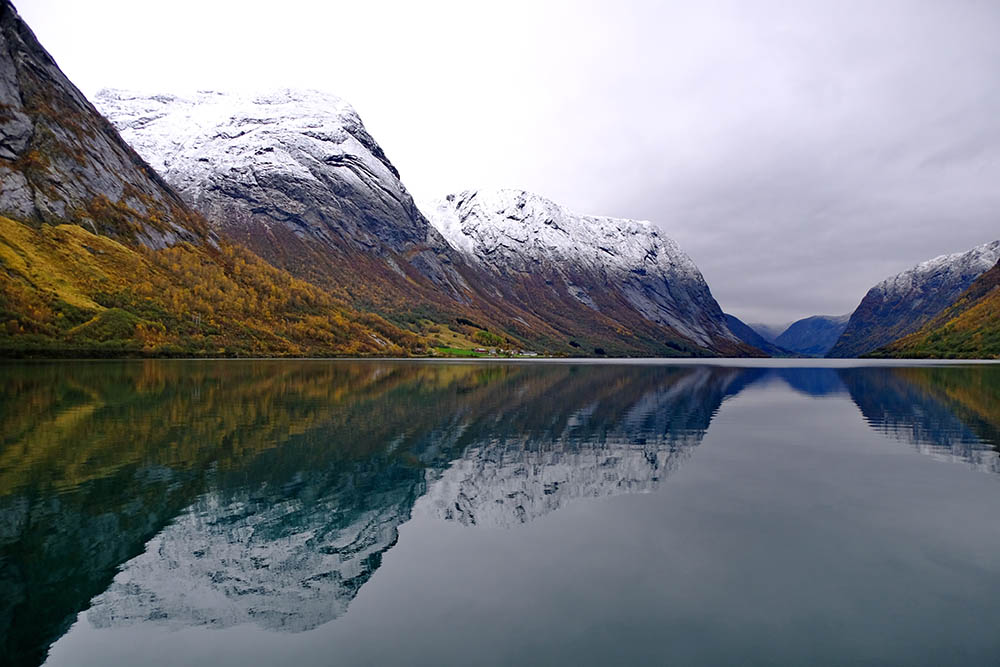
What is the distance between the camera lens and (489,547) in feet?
61.4

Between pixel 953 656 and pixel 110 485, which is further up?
pixel 953 656

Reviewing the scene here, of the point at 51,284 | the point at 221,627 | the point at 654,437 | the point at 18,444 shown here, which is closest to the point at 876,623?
the point at 221,627

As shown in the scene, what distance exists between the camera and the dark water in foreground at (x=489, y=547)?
40.9ft

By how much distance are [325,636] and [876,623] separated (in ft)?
43.3

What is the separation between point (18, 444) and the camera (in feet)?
105

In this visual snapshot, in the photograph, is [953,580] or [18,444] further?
[18,444]

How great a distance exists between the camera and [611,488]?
26.5 metres

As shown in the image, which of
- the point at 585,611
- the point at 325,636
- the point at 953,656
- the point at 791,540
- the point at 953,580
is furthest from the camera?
the point at 791,540

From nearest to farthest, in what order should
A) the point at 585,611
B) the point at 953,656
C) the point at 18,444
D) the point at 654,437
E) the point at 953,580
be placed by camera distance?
the point at 953,656 → the point at 585,611 → the point at 953,580 → the point at 18,444 → the point at 654,437

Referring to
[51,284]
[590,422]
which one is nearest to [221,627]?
[590,422]

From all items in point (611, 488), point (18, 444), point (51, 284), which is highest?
point (51, 284)

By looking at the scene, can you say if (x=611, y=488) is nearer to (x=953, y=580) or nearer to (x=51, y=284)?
(x=953, y=580)

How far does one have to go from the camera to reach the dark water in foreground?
12453mm

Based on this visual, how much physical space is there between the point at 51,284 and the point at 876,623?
200738 millimetres
